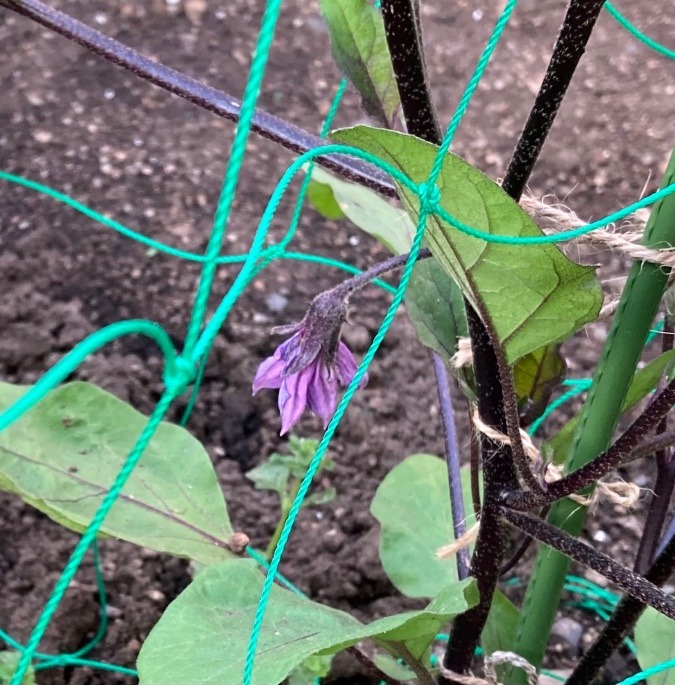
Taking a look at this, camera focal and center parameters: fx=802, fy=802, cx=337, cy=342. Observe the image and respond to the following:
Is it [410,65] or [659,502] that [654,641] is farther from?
[410,65]

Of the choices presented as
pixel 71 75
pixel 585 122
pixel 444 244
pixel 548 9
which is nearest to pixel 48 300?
pixel 71 75

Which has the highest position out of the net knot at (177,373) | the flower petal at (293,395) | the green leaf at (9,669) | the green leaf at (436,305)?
the green leaf at (436,305)

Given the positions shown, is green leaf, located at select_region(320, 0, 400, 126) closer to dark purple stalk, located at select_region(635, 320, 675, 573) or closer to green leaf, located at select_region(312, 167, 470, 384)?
green leaf, located at select_region(312, 167, 470, 384)

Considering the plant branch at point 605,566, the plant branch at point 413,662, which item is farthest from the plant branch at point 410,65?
the plant branch at point 413,662

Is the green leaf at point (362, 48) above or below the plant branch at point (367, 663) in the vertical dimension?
above

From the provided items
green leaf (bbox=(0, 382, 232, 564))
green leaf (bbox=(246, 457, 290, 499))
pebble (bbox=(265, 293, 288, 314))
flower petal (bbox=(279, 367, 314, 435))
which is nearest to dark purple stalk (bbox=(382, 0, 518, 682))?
flower petal (bbox=(279, 367, 314, 435))

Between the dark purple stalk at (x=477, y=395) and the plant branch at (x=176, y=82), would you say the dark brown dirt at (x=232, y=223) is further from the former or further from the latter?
the plant branch at (x=176, y=82)
